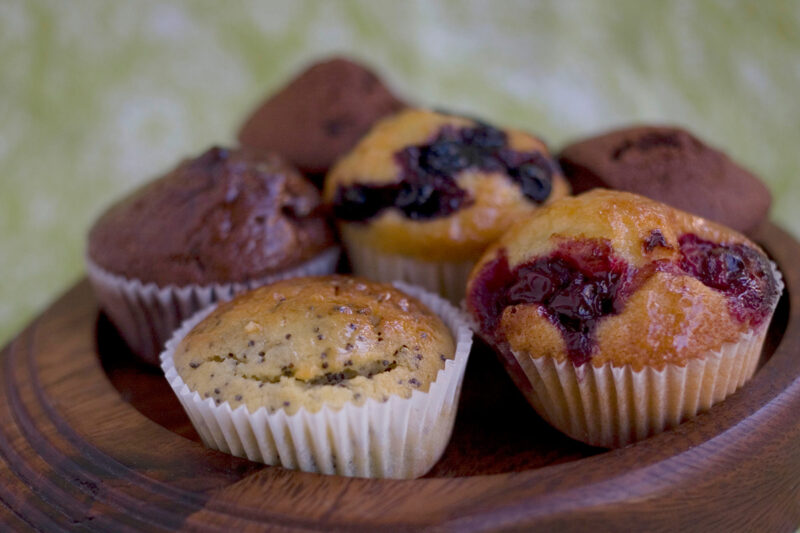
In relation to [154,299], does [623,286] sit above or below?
above

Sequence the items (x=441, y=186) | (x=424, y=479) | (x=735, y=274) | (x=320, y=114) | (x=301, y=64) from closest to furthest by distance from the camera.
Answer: (x=424, y=479) < (x=735, y=274) < (x=441, y=186) < (x=320, y=114) < (x=301, y=64)

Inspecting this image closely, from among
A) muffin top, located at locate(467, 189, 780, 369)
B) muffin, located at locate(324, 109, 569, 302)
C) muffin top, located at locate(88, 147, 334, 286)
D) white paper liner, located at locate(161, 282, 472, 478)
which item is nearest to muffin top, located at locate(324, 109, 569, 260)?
muffin, located at locate(324, 109, 569, 302)

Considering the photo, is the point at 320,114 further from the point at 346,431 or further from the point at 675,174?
the point at 346,431

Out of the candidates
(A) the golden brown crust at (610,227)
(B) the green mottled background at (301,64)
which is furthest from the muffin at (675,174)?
(B) the green mottled background at (301,64)

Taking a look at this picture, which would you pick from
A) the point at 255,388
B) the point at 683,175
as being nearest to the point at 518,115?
the point at 683,175

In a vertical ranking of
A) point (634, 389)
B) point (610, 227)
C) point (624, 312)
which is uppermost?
point (610, 227)

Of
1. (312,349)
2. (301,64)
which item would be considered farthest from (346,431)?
(301,64)

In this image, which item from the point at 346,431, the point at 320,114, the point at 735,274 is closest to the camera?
the point at 346,431

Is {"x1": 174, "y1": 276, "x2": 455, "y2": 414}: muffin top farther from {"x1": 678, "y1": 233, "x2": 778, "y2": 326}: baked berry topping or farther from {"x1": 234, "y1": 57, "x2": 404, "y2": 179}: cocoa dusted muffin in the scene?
{"x1": 234, "y1": 57, "x2": 404, "y2": 179}: cocoa dusted muffin

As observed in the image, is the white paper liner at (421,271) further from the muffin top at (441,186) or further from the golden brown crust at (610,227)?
the golden brown crust at (610,227)
